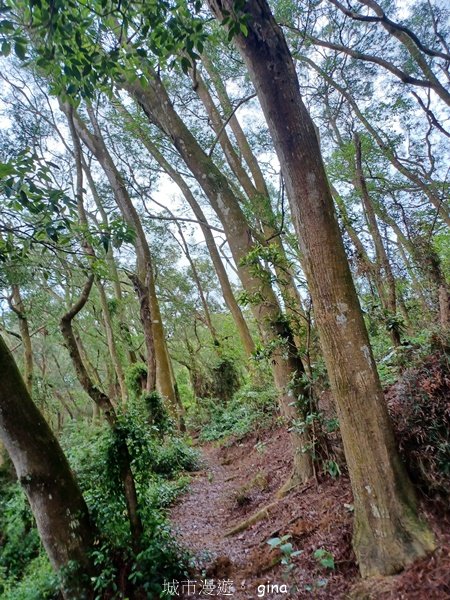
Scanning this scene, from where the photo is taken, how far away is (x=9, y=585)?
4.79 metres

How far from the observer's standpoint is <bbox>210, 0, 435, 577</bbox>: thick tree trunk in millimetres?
2609

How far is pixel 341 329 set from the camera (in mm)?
2877

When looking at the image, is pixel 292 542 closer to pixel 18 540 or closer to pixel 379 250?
pixel 379 250

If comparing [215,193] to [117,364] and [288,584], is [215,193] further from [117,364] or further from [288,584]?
[117,364]

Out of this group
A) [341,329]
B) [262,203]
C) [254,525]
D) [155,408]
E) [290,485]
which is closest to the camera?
[341,329]

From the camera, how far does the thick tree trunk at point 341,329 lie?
2609 millimetres

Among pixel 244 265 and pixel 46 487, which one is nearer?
pixel 46 487

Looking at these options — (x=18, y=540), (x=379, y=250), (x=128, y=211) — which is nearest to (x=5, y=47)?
(x=379, y=250)

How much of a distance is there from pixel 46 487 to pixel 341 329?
3.29 m

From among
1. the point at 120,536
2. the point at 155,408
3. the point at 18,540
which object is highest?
the point at 155,408

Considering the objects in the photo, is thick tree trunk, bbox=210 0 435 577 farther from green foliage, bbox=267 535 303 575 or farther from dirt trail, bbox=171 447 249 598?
dirt trail, bbox=171 447 249 598

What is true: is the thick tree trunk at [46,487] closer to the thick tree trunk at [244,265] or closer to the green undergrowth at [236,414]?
the thick tree trunk at [244,265]

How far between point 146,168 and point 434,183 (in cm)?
1021

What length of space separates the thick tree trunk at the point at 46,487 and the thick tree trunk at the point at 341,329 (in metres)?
2.70
